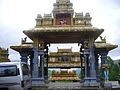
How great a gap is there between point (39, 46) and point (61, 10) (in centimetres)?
449

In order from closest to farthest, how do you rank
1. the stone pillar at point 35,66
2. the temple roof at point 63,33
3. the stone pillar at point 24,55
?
the temple roof at point 63,33 → the stone pillar at point 35,66 → the stone pillar at point 24,55

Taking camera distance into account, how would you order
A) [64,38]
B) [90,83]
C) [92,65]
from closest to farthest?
[90,83] → [92,65] → [64,38]

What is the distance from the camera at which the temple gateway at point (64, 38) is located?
31.6m

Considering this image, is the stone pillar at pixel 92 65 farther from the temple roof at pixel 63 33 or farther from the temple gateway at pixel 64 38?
the temple roof at pixel 63 33

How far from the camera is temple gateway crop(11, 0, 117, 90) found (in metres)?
31.6

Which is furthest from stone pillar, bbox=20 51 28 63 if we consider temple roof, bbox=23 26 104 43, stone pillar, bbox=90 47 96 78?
stone pillar, bbox=90 47 96 78

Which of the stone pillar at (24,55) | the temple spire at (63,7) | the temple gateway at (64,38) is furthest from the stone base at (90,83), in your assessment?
the temple spire at (63,7)

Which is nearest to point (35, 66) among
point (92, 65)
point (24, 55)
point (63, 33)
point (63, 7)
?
point (24, 55)

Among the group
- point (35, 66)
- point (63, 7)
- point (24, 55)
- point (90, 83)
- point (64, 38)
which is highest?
point (63, 7)

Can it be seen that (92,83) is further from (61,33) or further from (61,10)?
(61,10)

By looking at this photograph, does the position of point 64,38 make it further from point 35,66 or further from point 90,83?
point 90,83

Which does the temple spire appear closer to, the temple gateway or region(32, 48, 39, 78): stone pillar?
the temple gateway

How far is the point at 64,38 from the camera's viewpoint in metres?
33.9

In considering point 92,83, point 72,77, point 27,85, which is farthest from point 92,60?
point 72,77
